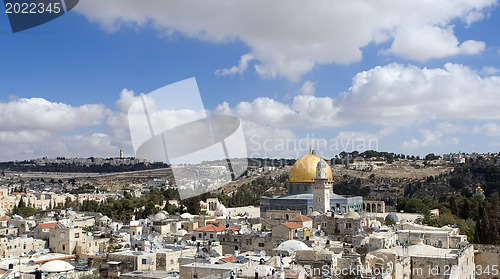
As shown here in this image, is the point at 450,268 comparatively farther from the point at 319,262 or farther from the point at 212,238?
the point at 212,238

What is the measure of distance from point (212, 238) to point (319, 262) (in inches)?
336

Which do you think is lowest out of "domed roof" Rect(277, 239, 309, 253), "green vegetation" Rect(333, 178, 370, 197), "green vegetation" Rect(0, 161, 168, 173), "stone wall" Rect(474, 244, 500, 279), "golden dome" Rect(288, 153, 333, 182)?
"stone wall" Rect(474, 244, 500, 279)

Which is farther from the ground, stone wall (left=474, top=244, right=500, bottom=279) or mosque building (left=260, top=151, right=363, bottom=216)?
mosque building (left=260, top=151, right=363, bottom=216)

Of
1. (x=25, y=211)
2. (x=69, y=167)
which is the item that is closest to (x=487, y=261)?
(x=25, y=211)

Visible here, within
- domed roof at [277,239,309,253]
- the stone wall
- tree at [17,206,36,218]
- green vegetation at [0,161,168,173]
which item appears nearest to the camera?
domed roof at [277,239,309,253]

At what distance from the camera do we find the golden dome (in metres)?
31.8

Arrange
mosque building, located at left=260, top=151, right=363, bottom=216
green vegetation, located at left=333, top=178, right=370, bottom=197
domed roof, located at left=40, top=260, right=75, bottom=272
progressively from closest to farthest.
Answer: domed roof, located at left=40, top=260, right=75, bottom=272 < mosque building, located at left=260, top=151, right=363, bottom=216 < green vegetation, located at left=333, top=178, right=370, bottom=197

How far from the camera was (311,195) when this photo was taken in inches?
1206

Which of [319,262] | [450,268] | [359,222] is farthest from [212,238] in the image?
[450,268]

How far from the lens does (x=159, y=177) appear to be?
355 ft

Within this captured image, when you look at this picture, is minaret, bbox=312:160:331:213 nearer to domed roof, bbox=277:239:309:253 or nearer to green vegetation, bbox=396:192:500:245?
green vegetation, bbox=396:192:500:245

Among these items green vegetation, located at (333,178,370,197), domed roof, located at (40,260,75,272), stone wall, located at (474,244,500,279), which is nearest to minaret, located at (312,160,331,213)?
stone wall, located at (474,244,500,279)

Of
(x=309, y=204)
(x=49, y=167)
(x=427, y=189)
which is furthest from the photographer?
(x=49, y=167)

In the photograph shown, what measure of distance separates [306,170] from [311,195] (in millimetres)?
1957
